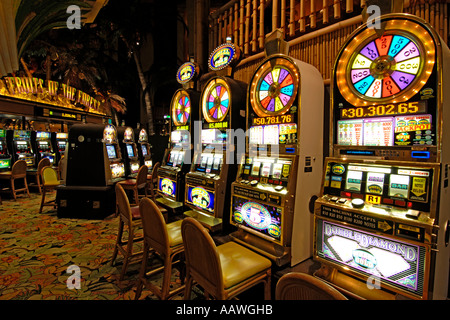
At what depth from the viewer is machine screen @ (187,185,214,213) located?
3274 mm

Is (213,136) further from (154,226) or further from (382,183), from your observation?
(382,183)

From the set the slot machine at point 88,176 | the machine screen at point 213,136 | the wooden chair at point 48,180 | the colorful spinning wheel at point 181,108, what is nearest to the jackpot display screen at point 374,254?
the machine screen at point 213,136

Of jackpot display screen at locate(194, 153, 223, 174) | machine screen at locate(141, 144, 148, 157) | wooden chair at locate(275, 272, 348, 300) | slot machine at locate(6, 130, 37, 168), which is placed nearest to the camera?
wooden chair at locate(275, 272, 348, 300)

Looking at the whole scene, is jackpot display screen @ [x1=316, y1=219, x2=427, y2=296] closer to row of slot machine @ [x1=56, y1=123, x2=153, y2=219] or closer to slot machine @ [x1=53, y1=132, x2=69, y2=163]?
row of slot machine @ [x1=56, y1=123, x2=153, y2=219]

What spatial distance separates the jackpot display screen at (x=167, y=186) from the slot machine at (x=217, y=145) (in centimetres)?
41

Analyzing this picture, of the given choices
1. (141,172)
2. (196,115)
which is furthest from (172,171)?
(141,172)

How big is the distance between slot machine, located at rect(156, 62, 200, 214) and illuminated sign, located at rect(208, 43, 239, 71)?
73cm

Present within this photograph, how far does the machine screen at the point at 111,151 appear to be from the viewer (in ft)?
19.2

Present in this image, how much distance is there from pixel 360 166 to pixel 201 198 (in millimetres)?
2122

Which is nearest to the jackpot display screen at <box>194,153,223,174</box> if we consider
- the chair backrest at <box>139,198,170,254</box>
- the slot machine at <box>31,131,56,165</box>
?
the chair backrest at <box>139,198,170,254</box>

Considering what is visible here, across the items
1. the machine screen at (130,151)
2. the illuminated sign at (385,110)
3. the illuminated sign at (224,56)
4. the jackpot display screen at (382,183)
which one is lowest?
the jackpot display screen at (382,183)

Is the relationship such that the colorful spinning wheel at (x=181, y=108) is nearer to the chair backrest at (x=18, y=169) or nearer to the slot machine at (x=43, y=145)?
the chair backrest at (x=18, y=169)

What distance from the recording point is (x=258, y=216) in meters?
2.58

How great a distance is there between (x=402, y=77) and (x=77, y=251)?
14.8ft
